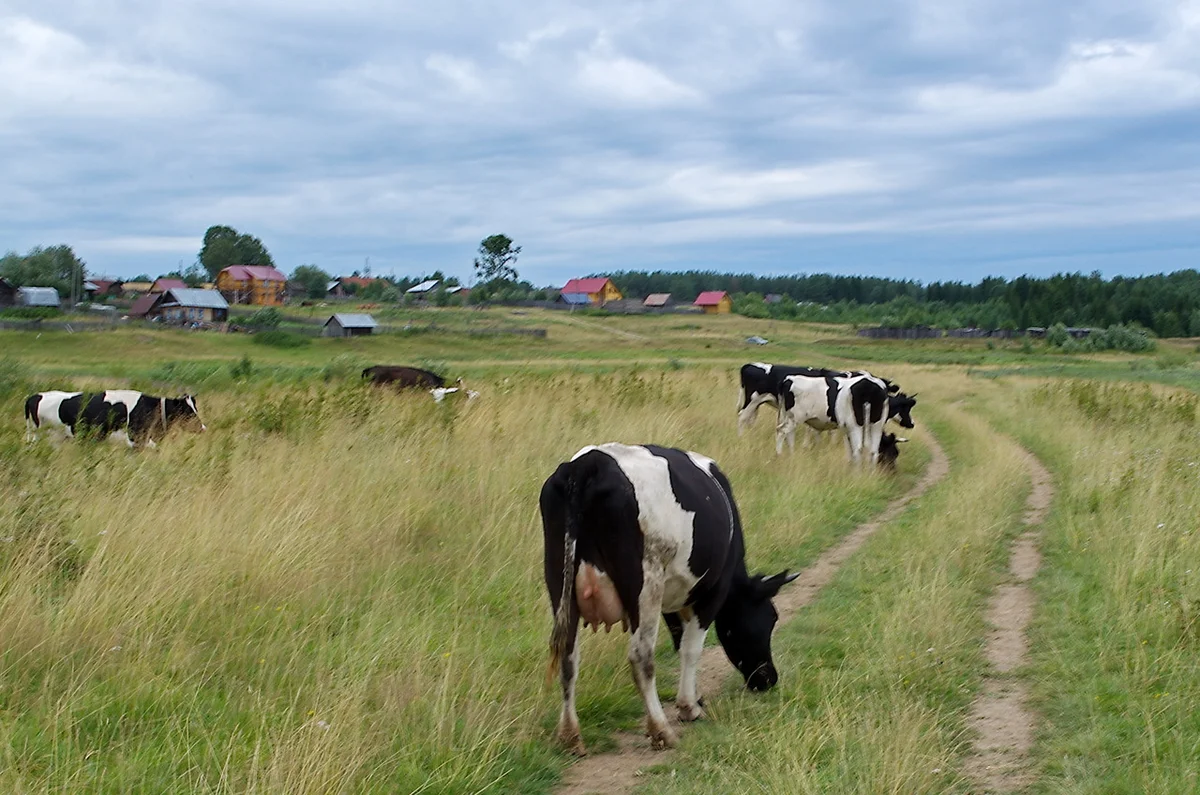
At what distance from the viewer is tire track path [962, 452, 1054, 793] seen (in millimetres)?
5468

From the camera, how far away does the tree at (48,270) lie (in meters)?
103

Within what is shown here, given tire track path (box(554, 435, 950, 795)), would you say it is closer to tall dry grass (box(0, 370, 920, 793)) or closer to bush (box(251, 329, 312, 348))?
tall dry grass (box(0, 370, 920, 793))

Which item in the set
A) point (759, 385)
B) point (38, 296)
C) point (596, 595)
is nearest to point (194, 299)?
point (38, 296)

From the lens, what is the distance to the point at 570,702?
601cm

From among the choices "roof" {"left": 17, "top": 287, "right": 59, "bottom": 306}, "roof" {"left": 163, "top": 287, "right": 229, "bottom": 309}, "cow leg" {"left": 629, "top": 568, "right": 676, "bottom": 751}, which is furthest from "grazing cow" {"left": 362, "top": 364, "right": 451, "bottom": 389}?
"roof" {"left": 17, "top": 287, "right": 59, "bottom": 306}

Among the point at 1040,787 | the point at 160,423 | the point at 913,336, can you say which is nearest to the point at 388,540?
the point at 1040,787

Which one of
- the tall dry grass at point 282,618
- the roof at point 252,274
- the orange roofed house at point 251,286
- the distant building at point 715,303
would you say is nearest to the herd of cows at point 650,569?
the tall dry grass at point 282,618

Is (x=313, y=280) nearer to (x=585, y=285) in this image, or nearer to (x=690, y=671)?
(x=585, y=285)

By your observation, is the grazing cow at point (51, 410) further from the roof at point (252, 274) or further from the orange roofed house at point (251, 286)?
the roof at point (252, 274)

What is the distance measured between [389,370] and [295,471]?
17.5 meters

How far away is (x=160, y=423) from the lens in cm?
1808

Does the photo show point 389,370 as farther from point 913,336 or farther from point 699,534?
point 913,336

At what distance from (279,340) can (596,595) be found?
64.4 metres

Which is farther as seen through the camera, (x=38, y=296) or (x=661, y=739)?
(x=38, y=296)
